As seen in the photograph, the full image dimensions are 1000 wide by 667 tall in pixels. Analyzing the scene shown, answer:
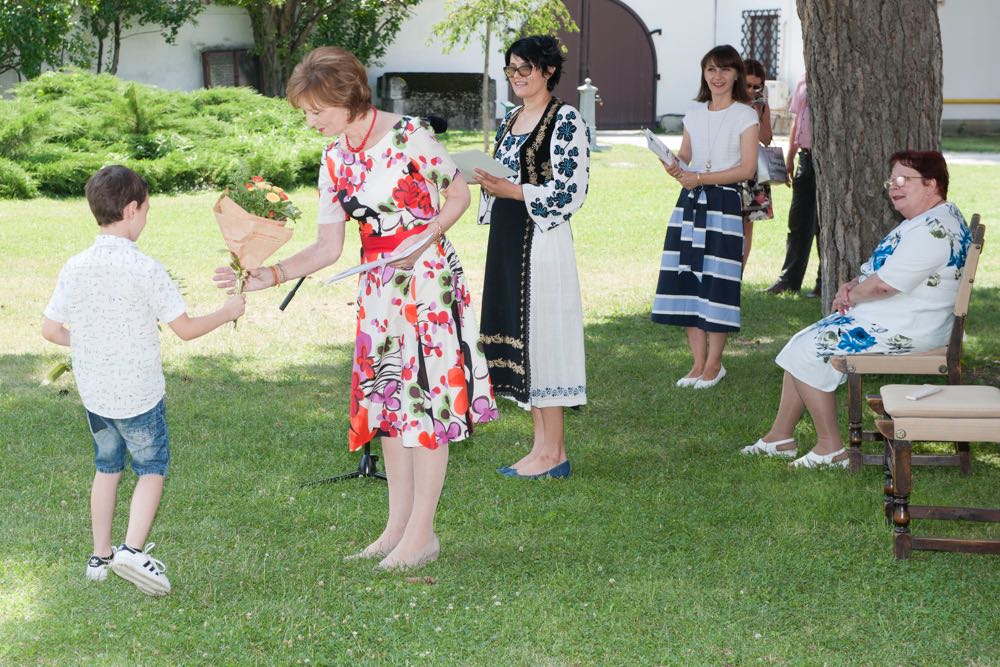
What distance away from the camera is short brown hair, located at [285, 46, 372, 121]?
426 centimetres

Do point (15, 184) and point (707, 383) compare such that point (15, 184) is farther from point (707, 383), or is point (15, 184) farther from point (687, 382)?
point (707, 383)

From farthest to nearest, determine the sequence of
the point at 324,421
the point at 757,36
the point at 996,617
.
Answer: the point at 757,36 < the point at 324,421 < the point at 996,617

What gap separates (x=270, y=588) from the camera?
4.52m

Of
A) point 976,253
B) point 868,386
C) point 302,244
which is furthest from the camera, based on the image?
point 302,244

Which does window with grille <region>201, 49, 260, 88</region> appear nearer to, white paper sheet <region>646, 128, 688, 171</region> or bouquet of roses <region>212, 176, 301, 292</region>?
white paper sheet <region>646, 128, 688, 171</region>

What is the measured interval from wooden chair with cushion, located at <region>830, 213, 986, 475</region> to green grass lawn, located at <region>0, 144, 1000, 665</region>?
108 mm

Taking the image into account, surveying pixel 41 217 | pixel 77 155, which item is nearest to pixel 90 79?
pixel 77 155

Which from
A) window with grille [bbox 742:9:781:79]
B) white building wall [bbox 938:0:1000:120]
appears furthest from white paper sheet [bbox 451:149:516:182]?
white building wall [bbox 938:0:1000:120]

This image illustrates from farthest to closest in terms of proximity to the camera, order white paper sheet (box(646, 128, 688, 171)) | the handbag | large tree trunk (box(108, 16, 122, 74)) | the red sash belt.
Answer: large tree trunk (box(108, 16, 122, 74))
the handbag
white paper sheet (box(646, 128, 688, 171))
the red sash belt

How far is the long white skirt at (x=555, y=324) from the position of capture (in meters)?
5.62

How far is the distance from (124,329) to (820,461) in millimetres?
3504

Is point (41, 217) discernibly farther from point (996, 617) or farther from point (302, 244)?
point (996, 617)

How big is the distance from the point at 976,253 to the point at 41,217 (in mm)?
11859

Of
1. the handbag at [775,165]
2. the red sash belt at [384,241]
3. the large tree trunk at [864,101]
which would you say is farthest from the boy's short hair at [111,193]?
the handbag at [775,165]
